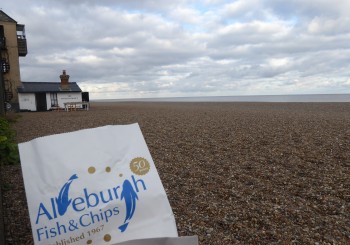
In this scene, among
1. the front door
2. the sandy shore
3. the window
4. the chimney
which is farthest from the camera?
the window

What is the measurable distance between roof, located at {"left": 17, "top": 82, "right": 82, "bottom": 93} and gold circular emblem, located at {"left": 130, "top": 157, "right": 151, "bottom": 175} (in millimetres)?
32322

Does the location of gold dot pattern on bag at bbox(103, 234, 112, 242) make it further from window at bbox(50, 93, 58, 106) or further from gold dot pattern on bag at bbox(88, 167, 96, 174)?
window at bbox(50, 93, 58, 106)

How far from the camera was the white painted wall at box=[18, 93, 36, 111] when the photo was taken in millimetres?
30730

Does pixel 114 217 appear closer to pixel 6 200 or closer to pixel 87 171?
pixel 87 171

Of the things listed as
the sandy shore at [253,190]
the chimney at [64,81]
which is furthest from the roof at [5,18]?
the sandy shore at [253,190]

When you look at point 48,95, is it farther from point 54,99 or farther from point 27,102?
point 27,102

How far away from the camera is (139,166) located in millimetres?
1881

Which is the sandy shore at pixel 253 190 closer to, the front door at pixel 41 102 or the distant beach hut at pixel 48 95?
the distant beach hut at pixel 48 95

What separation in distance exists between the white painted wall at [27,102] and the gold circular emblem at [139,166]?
107ft

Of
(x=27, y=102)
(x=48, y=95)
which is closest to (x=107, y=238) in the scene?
(x=27, y=102)

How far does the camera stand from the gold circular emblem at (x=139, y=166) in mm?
1861

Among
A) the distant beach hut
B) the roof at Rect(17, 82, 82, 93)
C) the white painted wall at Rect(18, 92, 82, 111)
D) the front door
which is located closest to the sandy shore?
the distant beach hut

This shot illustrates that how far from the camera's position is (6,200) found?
494 cm

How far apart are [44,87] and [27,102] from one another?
8.91ft
